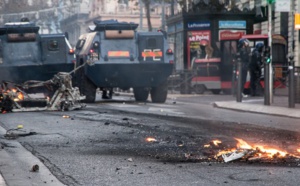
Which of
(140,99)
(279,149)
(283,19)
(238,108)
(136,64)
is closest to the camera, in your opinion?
(279,149)

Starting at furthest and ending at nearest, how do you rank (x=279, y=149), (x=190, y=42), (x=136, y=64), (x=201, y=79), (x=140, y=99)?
→ (x=190, y=42)
(x=201, y=79)
(x=140, y=99)
(x=136, y=64)
(x=279, y=149)

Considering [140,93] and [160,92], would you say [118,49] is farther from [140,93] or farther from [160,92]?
[140,93]

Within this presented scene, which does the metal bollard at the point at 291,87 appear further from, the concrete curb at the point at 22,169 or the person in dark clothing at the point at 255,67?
the concrete curb at the point at 22,169

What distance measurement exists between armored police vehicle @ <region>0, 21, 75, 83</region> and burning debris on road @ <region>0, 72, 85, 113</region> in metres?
4.36

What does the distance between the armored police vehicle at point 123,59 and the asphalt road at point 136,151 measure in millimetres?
8394

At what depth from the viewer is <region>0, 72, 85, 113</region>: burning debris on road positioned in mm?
20203

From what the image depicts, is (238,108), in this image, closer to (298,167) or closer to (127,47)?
(127,47)

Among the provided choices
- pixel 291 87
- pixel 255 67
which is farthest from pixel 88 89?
pixel 291 87

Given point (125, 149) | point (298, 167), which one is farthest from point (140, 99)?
point (298, 167)

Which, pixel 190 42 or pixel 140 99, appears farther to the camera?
pixel 190 42

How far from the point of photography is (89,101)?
26047mm

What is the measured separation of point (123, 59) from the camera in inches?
1019

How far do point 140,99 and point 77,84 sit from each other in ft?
8.41

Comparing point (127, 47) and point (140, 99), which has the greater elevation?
point (127, 47)
